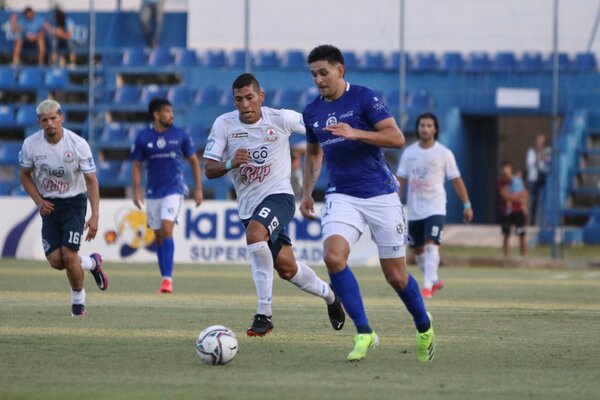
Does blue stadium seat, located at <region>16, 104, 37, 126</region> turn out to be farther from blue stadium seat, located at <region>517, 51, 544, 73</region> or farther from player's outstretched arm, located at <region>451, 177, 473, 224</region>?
player's outstretched arm, located at <region>451, 177, 473, 224</region>

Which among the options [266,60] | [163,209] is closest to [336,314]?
[163,209]

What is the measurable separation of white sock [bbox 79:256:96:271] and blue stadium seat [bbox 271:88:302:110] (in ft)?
Answer: 57.6

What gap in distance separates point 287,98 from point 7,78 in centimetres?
712

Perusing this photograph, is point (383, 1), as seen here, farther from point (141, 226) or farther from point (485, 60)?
point (141, 226)

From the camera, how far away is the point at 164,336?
11195 millimetres

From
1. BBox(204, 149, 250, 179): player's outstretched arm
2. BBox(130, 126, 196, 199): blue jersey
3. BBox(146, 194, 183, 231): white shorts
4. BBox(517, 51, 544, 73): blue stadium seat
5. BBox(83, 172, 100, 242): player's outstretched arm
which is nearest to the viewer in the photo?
BBox(204, 149, 250, 179): player's outstretched arm

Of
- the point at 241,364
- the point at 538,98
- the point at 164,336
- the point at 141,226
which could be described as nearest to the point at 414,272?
the point at 141,226

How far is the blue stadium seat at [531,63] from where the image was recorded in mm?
30642

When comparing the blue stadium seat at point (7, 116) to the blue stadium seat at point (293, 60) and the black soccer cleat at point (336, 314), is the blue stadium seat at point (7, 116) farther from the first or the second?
the black soccer cleat at point (336, 314)

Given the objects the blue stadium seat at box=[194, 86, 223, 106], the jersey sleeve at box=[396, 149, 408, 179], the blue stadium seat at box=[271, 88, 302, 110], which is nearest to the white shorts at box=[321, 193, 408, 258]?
the jersey sleeve at box=[396, 149, 408, 179]

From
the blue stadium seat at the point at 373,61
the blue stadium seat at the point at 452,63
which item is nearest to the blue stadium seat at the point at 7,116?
the blue stadium seat at the point at 373,61

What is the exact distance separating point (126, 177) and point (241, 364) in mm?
22189

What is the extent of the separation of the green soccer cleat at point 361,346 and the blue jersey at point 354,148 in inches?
40.5

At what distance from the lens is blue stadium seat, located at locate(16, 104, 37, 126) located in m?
32.6
